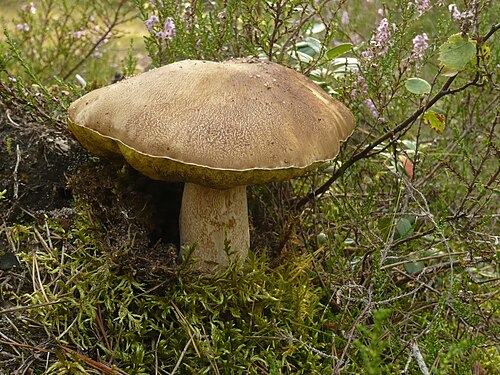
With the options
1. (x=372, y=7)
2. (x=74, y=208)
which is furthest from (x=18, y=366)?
(x=372, y=7)

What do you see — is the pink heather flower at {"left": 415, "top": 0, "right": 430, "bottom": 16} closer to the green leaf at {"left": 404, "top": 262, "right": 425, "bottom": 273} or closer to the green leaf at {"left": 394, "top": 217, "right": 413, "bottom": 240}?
the green leaf at {"left": 394, "top": 217, "right": 413, "bottom": 240}

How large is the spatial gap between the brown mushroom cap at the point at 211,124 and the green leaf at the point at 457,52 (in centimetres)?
41

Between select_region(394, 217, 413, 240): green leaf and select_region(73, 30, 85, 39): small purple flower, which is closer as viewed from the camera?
select_region(394, 217, 413, 240): green leaf

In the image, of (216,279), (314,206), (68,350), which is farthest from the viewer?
(314,206)

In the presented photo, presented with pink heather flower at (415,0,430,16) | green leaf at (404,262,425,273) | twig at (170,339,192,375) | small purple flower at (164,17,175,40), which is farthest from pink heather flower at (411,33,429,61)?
twig at (170,339,192,375)

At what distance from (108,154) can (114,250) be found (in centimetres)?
35

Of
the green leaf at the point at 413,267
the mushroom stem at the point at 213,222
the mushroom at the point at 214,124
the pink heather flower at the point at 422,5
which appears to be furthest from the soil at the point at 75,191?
the pink heather flower at the point at 422,5

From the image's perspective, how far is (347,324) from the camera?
1.77m

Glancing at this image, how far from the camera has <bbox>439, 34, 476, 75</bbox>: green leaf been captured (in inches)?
59.0

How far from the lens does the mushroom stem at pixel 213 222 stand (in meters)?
1.75

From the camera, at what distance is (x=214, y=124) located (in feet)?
4.42

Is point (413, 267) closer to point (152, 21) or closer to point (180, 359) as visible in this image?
point (180, 359)

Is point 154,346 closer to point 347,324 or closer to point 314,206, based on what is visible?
point 347,324

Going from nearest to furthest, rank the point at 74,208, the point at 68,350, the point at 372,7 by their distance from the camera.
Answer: the point at 68,350, the point at 74,208, the point at 372,7
